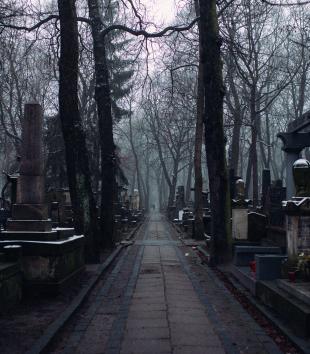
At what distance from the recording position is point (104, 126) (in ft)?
61.8

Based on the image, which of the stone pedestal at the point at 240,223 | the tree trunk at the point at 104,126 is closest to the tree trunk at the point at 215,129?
the stone pedestal at the point at 240,223

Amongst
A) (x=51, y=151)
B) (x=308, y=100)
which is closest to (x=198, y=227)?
(x=51, y=151)

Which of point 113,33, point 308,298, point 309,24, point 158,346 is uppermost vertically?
point 113,33

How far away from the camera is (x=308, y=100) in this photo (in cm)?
4644

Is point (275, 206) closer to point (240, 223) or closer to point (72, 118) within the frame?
point (240, 223)

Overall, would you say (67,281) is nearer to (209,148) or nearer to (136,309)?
(136,309)

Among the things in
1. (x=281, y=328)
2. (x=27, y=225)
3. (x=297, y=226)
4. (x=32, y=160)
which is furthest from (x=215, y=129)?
(x=281, y=328)

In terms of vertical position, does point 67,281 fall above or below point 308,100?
below

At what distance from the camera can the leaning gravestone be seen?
9.66 m

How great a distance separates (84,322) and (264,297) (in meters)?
2.93

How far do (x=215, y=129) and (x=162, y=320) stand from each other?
7.27 meters

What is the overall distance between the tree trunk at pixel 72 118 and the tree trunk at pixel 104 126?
356 cm

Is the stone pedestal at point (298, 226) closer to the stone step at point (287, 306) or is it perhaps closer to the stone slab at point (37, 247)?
the stone step at point (287, 306)

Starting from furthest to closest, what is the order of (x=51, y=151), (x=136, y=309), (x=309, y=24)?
1. (x=51, y=151)
2. (x=309, y=24)
3. (x=136, y=309)
